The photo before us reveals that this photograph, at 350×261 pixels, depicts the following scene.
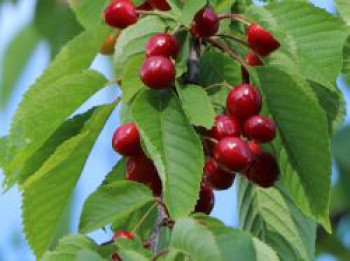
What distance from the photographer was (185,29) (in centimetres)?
213

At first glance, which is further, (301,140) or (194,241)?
(301,140)

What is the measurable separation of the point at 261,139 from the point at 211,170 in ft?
0.34

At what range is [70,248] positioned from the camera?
5.75 feet

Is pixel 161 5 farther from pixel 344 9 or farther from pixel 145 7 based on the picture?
pixel 344 9

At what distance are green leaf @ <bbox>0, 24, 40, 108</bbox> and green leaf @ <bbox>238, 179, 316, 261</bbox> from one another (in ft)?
4.91

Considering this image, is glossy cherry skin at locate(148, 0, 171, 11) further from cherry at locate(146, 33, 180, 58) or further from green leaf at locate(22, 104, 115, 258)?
green leaf at locate(22, 104, 115, 258)

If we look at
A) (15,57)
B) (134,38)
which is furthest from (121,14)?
(15,57)

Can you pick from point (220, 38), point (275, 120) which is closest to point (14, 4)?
point (220, 38)

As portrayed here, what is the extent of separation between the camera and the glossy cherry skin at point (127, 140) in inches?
76.2

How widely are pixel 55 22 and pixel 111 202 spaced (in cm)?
174

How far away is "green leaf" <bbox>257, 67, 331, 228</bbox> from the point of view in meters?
1.93

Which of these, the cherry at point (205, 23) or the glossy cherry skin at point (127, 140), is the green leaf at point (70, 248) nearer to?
the glossy cherry skin at point (127, 140)

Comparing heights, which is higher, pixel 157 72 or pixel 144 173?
pixel 157 72

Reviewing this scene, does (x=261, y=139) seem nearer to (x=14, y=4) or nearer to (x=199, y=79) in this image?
(x=199, y=79)
